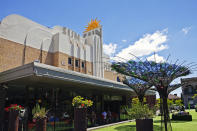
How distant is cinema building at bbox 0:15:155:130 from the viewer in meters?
11.4

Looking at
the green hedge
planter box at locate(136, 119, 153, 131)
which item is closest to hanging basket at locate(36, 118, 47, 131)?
planter box at locate(136, 119, 153, 131)

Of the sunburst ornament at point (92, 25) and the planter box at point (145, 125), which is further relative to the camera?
the sunburst ornament at point (92, 25)

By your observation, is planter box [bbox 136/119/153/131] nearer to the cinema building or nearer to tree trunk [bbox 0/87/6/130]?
the cinema building

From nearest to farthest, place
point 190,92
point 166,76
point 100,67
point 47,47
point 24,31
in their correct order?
point 166,76 < point 24,31 < point 47,47 < point 100,67 < point 190,92

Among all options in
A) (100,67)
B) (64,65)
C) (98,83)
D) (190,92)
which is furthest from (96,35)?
(190,92)

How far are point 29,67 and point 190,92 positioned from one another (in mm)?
60245

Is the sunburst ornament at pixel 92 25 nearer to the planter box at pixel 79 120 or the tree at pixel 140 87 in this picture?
the tree at pixel 140 87

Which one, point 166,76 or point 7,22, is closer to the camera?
point 166,76

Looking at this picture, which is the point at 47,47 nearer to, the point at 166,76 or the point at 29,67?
the point at 29,67

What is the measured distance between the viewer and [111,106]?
2372 cm

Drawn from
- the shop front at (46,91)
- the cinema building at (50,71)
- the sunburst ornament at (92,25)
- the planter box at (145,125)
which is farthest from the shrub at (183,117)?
the sunburst ornament at (92,25)

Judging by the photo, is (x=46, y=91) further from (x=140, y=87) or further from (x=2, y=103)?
(x=140, y=87)

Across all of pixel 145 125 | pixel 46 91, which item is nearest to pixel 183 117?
pixel 145 125

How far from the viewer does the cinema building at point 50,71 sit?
37.4 feet
